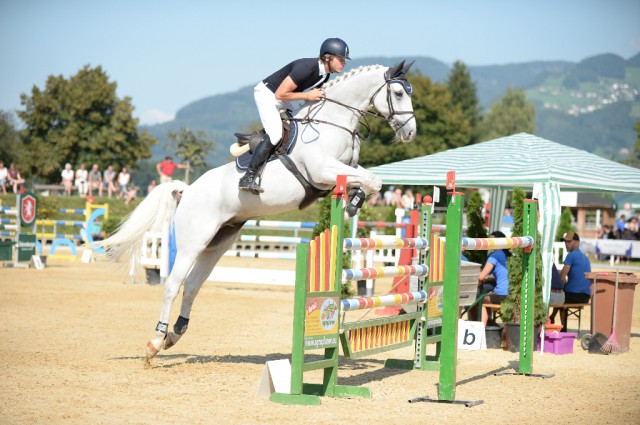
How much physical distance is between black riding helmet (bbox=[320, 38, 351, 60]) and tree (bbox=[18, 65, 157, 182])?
40580 millimetres

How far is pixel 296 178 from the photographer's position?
268 inches

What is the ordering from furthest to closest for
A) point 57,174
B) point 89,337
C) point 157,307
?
point 57,174, point 157,307, point 89,337

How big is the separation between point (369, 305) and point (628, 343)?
4.60 metres

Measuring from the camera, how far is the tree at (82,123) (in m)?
45.9

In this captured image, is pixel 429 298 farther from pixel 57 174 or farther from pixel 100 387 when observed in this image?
pixel 57 174

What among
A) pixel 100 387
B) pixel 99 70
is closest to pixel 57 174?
pixel 99 70

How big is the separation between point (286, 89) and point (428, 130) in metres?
49.1

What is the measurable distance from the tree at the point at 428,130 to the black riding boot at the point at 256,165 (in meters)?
45.9

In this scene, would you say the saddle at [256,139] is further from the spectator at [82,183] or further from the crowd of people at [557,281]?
the spectator at [82,183]

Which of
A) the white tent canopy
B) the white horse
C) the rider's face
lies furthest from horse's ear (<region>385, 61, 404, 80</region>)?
the white tent canopy

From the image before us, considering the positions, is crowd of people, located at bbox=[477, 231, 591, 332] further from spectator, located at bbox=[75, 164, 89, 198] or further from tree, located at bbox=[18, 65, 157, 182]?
tree, located at bbox=[18, 65, 157, 182]

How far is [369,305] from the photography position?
19.6 ft

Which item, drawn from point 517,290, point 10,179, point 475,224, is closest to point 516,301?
point 517,290

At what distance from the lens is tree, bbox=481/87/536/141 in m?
82.9
